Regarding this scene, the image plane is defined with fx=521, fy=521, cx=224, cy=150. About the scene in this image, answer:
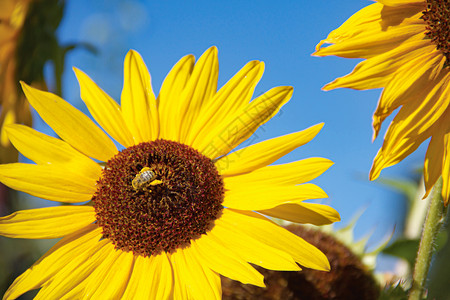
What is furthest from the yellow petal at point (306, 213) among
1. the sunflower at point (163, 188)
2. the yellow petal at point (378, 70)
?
the yellow petal at point (378, 70)

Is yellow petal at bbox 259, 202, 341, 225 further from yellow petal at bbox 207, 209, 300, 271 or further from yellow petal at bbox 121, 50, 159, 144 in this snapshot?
yellow petal at bbox 121, 50, 159, 144

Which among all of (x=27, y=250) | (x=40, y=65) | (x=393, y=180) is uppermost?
(x=40, y=65)

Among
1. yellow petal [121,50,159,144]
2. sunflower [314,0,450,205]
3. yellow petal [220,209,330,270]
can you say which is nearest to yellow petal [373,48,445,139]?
sunflower [314,0,450,205]

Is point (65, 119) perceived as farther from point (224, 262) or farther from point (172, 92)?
point (224, 262)

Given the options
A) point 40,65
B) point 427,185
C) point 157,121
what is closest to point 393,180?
point 427,185

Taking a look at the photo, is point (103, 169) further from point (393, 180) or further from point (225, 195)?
point (393, 180)

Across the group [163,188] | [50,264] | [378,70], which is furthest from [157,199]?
[378,70]
